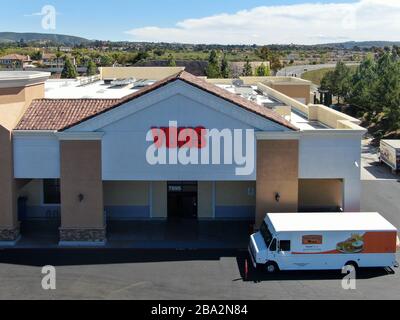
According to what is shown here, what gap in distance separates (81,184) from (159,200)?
219 inches

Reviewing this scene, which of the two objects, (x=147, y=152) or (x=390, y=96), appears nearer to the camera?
(x=147, y=152)

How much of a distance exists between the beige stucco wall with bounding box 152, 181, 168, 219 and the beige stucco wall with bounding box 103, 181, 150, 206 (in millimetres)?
377

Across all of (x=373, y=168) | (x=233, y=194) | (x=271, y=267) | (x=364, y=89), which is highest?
(x=364, y=89)

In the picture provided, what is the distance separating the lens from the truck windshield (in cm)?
2280

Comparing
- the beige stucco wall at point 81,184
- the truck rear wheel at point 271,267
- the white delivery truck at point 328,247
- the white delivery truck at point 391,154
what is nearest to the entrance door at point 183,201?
the beige stucco wall at point 81,184

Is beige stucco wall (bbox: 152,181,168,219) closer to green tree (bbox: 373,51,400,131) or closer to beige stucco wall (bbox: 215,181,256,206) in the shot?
beige stucco wall (bbox: 215,181,256,206)

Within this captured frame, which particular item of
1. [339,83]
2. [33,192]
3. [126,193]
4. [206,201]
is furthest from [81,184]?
[339,83]

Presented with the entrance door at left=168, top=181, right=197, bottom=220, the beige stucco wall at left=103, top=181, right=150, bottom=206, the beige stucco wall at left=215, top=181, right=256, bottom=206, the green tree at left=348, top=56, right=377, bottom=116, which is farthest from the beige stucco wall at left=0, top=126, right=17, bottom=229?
the green tree at left=348, top=56, right=377, bottom=116

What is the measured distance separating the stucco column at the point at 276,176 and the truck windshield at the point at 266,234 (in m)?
2.24

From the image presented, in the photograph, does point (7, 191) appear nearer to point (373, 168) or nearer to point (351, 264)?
point (351, 264)

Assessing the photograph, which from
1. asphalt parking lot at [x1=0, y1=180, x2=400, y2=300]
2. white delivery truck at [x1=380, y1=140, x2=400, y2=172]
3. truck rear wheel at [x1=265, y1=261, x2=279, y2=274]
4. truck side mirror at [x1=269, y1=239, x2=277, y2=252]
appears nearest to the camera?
asphalt parking lot at [x1=0, y1=180, x2=400, y2=300]

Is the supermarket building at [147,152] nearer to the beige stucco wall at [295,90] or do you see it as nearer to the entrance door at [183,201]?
the entrance door at [183,201]

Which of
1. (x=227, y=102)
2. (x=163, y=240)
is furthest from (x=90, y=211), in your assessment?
(x=227, y=102)

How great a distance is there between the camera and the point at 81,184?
1032 inches
